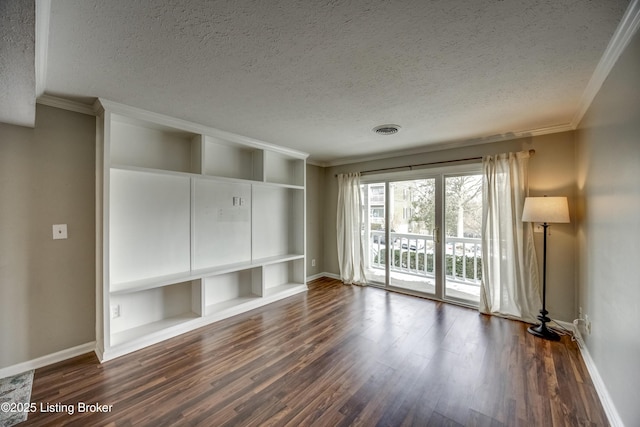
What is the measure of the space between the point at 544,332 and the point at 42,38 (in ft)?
15.9

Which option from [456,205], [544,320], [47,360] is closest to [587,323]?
[544,320]

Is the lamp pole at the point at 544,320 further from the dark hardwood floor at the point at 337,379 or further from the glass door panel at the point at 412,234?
the glass door panel at the point at 412,234

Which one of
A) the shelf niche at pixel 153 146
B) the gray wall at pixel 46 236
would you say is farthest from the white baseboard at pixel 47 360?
the shelf niche at pixel 153 146

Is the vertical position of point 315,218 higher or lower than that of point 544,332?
higher

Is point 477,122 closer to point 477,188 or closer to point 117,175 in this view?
point 477,188

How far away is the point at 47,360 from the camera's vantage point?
228 cm

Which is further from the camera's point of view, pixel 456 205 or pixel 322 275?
pixel 322 275

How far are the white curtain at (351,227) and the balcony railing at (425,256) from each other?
27 cm

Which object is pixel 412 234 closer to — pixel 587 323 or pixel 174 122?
pixel 587 323

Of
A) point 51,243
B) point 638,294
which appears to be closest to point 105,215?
point 51,243

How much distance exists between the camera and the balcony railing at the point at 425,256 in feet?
12.7

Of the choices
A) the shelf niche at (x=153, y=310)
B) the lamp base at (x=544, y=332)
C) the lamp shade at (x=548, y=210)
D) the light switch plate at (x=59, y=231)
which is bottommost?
the lamp base at (x=544, y=332)

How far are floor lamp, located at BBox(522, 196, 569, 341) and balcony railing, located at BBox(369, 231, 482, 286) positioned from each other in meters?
0.87

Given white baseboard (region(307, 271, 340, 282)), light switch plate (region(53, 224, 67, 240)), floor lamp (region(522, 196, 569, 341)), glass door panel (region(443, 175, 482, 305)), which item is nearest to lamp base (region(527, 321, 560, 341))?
floor lamp (region(522, 196, 569, 341))
